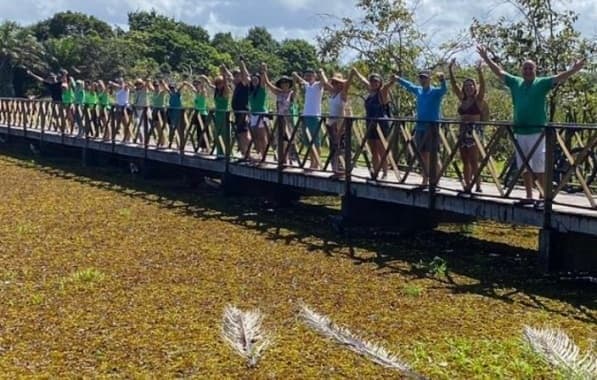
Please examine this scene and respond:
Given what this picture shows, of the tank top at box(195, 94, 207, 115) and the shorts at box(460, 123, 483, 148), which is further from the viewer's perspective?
the tank top at box(195, 94, 207, 115)

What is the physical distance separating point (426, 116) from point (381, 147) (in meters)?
0.83

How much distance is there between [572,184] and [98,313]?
574 cm

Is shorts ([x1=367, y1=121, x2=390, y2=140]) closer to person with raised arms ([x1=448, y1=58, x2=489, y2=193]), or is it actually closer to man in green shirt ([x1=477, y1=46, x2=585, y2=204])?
person with raised arms ([x1=448, y1=58, x2=489, y2=193])

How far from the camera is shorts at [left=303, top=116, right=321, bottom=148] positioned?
12164mm

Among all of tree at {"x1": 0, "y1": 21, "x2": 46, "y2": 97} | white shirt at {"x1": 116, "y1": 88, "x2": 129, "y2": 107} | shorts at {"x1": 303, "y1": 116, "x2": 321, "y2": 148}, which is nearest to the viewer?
shorts at {"x1": 303, "y1": 116, "x2": 321, "y2": 148}

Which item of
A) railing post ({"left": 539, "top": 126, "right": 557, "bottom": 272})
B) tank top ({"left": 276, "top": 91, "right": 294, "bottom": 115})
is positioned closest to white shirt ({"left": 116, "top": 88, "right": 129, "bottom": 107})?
tank top ({"left": 276, "top": 91, "right": 294, "bottom": 115})

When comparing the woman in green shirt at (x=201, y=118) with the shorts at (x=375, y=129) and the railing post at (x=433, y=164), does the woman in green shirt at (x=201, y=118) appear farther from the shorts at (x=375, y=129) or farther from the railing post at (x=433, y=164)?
the railing post at (x=433, y=164)

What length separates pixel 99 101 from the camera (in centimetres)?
2033

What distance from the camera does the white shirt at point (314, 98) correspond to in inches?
490

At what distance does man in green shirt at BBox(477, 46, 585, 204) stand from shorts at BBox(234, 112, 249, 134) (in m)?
5.78

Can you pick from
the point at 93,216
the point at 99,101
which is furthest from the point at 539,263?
the point at 99,101

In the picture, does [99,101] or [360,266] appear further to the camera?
[99,101]

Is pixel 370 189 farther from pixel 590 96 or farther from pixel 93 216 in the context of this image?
pixel 590 96

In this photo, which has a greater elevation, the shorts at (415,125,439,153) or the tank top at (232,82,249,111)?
the tank top at (232,82,249,111)
